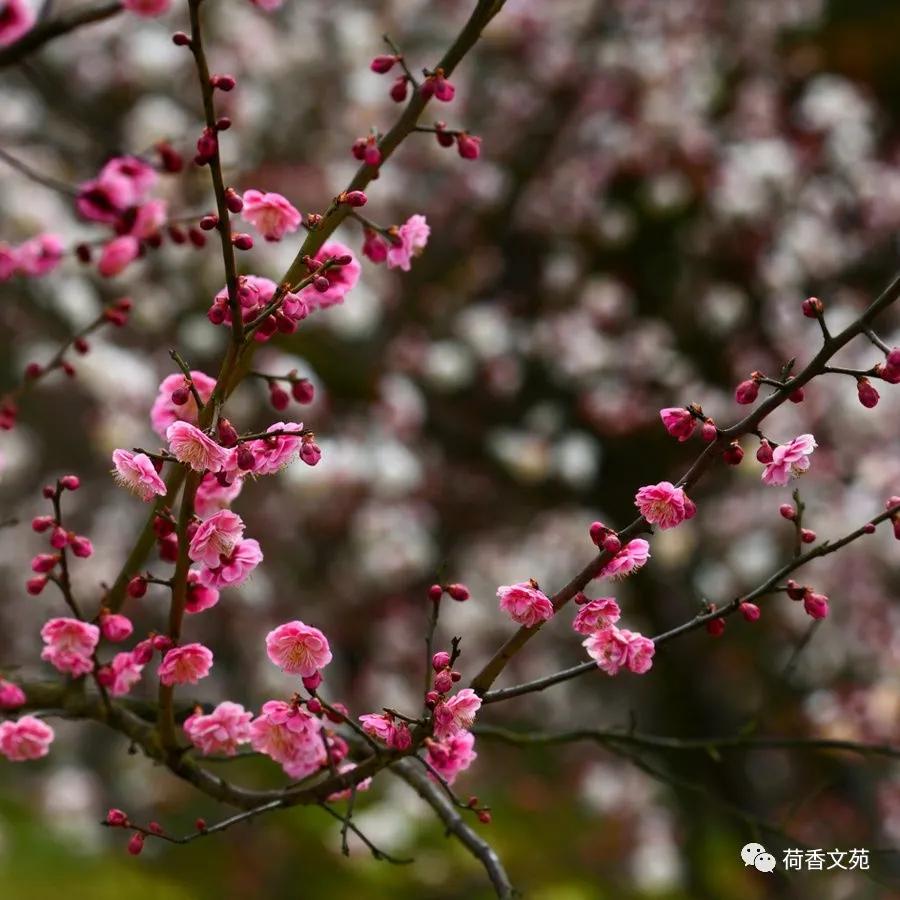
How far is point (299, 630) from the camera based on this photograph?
1588 millimetres

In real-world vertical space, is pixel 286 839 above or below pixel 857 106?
below

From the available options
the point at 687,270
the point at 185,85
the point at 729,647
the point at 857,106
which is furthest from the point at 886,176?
the point at 185,85

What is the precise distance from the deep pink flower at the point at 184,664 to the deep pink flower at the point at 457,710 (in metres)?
0.36

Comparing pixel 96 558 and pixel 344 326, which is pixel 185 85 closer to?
pixel 344 326

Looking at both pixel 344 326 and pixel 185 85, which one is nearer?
pixel 344 326

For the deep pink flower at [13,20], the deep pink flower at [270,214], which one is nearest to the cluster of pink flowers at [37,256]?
the deep pink flower at [13,20]

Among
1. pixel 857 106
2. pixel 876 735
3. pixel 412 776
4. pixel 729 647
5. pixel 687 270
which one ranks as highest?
pixel 857 106

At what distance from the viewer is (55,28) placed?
1684mm

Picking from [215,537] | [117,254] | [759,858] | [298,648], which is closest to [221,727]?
[298,648]

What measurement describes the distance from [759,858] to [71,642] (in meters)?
1.48

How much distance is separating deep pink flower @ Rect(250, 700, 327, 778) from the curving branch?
101cm

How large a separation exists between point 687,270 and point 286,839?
170 inches

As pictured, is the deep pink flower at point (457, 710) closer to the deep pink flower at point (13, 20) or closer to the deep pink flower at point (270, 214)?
the deep pink flower at point (270, 214)

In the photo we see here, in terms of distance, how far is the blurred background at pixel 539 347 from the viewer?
224 inches
